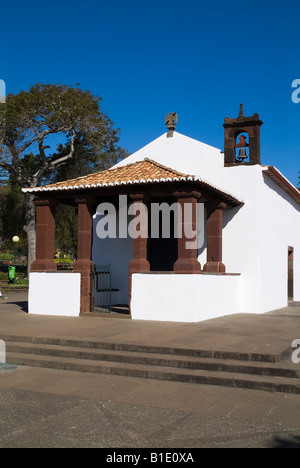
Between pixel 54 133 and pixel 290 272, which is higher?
pixel 54 133

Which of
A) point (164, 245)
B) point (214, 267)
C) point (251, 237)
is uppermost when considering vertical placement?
point (251, 237)

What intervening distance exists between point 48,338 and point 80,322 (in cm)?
246

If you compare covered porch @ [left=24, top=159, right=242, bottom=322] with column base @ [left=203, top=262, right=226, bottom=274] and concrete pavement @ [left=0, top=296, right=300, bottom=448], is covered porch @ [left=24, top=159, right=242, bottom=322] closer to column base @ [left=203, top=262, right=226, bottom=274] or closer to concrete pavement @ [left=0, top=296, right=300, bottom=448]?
column base @ [left=203, top=262, right=226, bottom=274]

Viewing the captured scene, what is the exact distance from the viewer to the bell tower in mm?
14906

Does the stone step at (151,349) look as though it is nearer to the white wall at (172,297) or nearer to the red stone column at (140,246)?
the white wall at (172,297)

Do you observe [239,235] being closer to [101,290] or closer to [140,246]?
[140,246]

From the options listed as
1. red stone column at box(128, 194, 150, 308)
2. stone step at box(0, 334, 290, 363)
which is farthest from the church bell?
stone step at box(0, 334, 290, 363)

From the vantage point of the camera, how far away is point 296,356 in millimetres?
7484

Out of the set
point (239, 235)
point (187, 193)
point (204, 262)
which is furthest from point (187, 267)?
point (239, 235)

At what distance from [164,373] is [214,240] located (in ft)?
24.9

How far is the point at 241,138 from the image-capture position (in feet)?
50.0
